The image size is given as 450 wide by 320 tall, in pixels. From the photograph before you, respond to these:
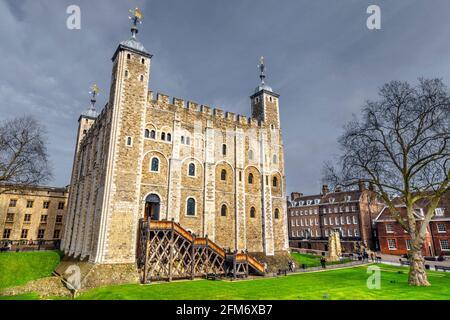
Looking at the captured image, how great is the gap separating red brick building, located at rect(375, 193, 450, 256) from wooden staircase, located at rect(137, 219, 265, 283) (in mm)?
29011

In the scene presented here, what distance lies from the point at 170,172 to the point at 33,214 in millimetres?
32005

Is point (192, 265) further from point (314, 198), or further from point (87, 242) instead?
point (314, 198)

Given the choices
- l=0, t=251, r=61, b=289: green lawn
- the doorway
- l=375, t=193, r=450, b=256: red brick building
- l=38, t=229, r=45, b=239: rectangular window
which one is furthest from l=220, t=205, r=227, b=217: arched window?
l=38, t=229, r=45, b=239: rectangular window

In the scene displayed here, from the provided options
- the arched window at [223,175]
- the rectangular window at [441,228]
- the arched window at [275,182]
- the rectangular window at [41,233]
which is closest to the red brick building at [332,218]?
the rectangular window at [441,228]

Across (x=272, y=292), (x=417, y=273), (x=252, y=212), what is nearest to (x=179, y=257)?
(x=272, y=292)

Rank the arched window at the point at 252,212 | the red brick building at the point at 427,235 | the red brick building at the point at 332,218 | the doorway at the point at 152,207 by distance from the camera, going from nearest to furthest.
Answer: the doorway at the point at 152,207 → the arched window at the point at 252,212 → the red brick building at the point at 427,235 → the red brick building at the point at 332,218

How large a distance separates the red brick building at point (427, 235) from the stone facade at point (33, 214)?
174ft

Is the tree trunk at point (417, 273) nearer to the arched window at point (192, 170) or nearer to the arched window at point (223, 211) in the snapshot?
the arched window at point (223, 211)

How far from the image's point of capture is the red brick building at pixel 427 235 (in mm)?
40188

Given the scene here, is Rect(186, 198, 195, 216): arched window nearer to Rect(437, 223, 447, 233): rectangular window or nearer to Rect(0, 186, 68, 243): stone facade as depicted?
Rect(0, 186, 68, 243): stone facade

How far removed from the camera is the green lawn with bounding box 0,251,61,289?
24.3 metres

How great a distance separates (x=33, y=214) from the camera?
43438mm
